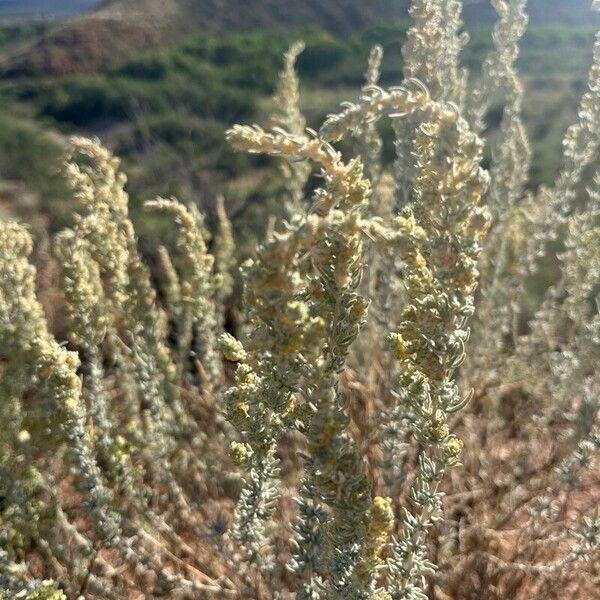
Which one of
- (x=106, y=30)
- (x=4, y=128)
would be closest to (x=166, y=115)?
(x=4, y=128)

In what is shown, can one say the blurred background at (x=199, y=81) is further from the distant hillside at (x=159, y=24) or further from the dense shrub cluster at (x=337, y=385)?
the dense shrub cluster at (x=337, y=385)

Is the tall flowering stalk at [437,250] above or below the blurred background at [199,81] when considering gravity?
above

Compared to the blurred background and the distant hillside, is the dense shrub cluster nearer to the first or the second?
the blurred background

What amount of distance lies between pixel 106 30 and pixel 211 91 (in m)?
5.48

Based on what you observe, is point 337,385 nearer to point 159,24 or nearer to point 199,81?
point 199,81

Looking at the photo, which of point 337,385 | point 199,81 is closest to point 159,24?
point 199,81

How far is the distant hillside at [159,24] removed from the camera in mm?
14703

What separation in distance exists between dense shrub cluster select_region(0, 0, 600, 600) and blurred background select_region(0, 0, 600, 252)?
2845 mm

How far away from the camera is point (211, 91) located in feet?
38.1

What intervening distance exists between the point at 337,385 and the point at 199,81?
1228 cm

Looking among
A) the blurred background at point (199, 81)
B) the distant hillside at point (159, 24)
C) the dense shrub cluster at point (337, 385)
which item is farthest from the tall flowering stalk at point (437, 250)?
the distant hillside at point (159, 24)

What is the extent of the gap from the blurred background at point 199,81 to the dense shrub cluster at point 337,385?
2.85m

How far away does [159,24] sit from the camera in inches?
614

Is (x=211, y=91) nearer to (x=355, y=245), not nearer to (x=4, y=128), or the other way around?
(x=4, y=128)
